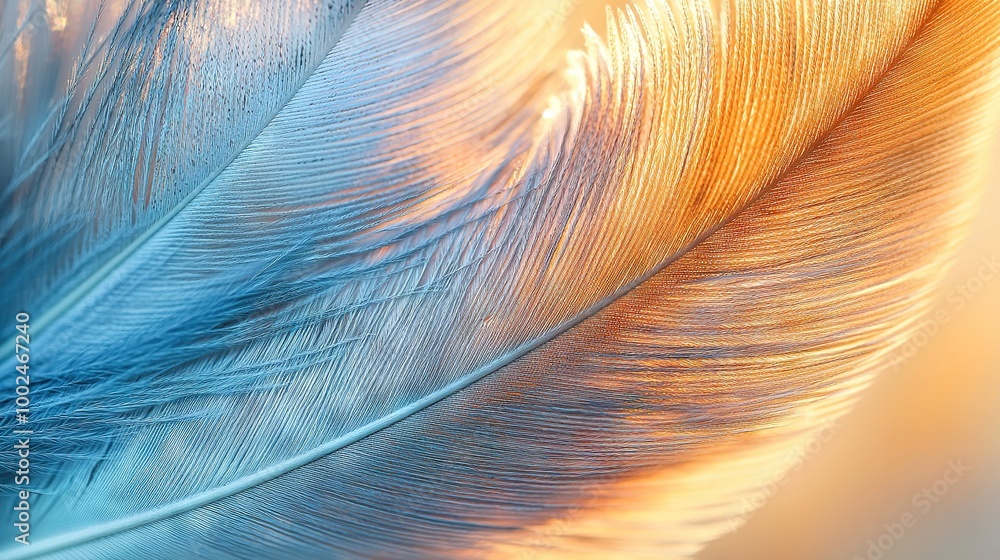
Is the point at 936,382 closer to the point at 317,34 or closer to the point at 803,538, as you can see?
the point at 803,538

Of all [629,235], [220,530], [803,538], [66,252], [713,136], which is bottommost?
[220,530]

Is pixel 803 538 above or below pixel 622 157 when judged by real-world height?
below

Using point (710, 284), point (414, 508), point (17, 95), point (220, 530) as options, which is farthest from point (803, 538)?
point (17, 95)

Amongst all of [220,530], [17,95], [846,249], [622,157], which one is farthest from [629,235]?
[17,95]

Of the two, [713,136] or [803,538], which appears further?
[803,538]

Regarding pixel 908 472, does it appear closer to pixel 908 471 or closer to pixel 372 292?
pixel 908 471

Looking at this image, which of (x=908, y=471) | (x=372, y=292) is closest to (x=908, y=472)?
(x=908, y=471)

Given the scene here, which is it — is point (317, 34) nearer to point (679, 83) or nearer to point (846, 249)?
point (679, 83)
